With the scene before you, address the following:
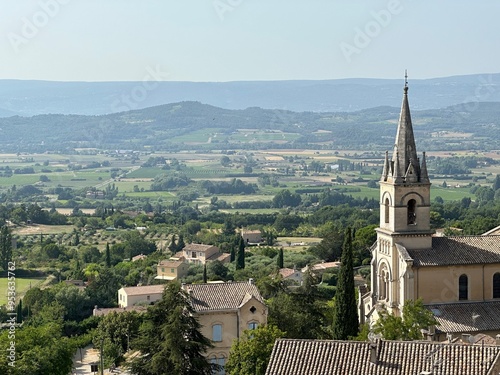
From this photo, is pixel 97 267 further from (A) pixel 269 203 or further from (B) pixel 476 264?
(A) pixel 269 203

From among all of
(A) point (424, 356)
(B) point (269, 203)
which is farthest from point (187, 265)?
(B) point (269, 203)

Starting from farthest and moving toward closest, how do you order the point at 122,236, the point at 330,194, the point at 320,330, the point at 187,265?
1. the point at 330,194
2. the point at 122,236
3. the point at 187,265
4. the point at 320,330

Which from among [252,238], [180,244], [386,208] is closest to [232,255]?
[180,244]

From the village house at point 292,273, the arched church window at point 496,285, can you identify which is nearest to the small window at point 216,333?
the arched church window at point 496,285

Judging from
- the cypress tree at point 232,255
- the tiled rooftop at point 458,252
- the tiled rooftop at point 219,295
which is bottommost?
the cypress tree at point 232,255

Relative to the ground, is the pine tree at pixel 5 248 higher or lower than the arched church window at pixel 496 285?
lower

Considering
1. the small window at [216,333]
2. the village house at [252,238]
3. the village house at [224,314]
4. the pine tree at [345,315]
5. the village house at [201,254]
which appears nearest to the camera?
the village house at [224,314]

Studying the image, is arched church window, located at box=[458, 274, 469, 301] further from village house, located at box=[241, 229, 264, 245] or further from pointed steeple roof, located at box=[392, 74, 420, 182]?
village house, located at box=[241, 229, 264, 245]

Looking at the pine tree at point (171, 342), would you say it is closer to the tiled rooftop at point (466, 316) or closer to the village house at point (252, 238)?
the tiled rooftop at point (466, 316)
